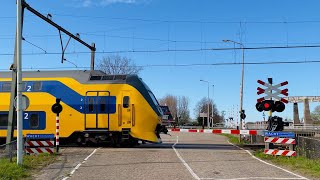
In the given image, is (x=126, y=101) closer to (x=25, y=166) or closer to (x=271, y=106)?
(x=271, y=106)

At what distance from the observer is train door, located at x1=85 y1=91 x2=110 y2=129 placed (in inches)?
952

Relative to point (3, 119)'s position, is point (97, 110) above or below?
above

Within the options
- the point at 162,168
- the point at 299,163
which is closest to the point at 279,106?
the point at 299,163

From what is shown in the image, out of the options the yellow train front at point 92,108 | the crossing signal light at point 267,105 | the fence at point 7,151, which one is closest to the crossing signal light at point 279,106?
the crossing signal light at point 267,105

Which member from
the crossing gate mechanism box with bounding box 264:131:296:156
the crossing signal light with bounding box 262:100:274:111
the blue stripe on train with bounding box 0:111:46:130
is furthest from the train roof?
the crossing gate mechanism box with bounding box 264:131:296:156

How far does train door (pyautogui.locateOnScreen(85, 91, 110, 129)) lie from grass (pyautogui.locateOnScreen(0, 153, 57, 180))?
5074mm

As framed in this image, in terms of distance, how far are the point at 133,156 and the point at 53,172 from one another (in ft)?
17.9

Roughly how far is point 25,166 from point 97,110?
9375 mm

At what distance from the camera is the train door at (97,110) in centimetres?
2417

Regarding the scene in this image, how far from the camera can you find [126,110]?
24016 millimetres

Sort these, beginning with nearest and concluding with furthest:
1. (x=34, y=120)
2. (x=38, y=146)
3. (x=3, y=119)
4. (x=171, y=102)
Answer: (x=38, y=146)
(x=34, y=120)
(x=3, y=119)
(x=171, y=102)

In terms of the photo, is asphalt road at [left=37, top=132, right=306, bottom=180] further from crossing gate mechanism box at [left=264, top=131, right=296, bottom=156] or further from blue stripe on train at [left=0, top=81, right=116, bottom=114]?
blue stripe on train at [left=0, top=81, right=116, bottom=114]

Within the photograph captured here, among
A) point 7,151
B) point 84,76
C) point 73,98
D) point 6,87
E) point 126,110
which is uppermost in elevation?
point 84,76

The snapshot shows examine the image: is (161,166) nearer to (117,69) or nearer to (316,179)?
(316,179)
